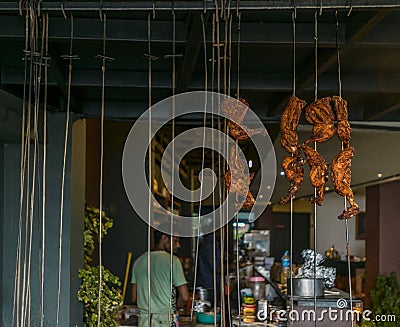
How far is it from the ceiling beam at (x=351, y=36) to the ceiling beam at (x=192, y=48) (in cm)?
73

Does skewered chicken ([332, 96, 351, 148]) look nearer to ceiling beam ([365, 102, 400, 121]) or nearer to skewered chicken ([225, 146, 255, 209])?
skewered chicken ([225, 146, 255, 209])

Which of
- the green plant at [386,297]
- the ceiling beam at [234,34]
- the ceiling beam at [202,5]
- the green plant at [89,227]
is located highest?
the ceiling beam at [234,34]

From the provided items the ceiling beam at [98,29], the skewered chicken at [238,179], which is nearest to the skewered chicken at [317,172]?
the skewered chicken at [238,179]

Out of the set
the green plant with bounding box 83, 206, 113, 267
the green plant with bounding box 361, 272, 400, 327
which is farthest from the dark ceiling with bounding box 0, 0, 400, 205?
the green plant with bounding box 361, 272, 400, 327

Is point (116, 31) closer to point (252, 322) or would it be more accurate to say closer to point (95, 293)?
point (95, 293)

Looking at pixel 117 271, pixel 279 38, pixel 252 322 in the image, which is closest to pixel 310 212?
pixel 117 271

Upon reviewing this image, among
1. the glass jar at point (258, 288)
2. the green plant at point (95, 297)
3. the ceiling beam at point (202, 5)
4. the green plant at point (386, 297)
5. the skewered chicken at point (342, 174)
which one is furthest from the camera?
the green plant at point (386, 297)

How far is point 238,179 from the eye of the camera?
280 centimetres

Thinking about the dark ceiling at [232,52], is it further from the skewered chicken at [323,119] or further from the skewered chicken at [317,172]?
the skewered chicken at [317,172]

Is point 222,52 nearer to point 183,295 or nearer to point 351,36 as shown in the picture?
point 351,36

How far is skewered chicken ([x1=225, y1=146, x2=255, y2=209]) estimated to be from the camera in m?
2.77

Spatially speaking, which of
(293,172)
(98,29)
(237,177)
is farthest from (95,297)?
(293,172)

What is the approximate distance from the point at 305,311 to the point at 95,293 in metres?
1.67

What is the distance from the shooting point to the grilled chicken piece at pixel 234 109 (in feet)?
9.17
